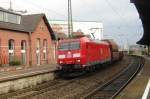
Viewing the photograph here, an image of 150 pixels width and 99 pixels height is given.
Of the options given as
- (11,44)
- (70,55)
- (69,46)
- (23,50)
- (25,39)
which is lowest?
(70,55)

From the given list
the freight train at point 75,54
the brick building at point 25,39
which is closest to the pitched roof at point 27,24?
the brick building at point 25,39

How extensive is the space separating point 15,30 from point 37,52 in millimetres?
6805

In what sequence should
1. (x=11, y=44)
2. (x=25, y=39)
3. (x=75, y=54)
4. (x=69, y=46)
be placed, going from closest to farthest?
(x=75, y=54)
(x=69, y=46)
(x=11, y=44)
(x=25, y=39)

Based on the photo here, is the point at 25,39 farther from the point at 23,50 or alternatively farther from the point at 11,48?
the point at 11,48

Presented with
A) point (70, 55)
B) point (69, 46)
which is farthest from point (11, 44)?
point (70, 55)

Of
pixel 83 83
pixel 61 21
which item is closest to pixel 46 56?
pixel 83 83

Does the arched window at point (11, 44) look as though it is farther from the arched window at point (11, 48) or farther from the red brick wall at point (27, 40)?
the red brick wall at point (27, 40)

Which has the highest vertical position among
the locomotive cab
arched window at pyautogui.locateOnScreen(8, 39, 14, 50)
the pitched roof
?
the pitched roof

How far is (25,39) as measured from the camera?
49.5 meters

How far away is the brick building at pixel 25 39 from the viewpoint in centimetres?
4431

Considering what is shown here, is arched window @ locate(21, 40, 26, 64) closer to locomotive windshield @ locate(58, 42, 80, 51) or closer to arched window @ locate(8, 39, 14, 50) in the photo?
arched window @ locate(8, 39, 14, 50)

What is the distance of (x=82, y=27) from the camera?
10988cm

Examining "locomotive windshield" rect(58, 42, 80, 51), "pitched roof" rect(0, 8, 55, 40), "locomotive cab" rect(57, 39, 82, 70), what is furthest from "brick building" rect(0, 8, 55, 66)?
"locomotive cab" rect(57, 39, 82, 70)

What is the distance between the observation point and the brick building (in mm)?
44312
